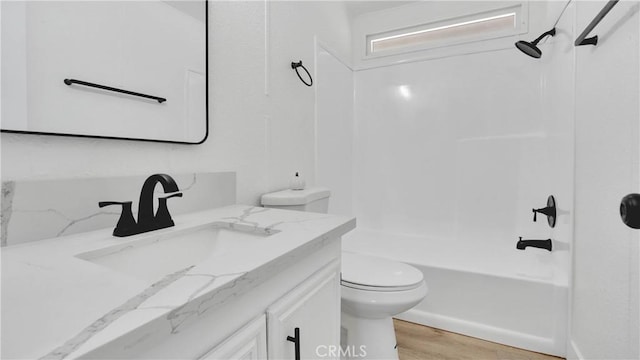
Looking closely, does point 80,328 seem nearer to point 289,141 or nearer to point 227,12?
point 227,12

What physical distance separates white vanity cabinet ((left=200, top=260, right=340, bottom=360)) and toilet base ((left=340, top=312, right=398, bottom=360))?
498 millimetres

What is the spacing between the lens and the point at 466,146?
2412 millimetres

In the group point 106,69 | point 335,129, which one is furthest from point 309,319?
point 335,129

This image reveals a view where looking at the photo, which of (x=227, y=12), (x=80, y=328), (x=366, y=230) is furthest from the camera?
(x=366, y=230)

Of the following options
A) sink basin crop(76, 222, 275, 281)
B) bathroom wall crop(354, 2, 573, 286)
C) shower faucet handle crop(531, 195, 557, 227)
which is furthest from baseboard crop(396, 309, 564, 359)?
sink basin crop(76, 222, 275, 281)

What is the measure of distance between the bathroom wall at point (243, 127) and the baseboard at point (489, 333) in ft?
3.58

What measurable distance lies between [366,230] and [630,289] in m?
1.96

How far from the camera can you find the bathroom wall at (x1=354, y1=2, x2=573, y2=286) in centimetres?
214

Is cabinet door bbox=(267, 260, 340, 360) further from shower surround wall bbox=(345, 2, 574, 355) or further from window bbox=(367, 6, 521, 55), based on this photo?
window bbox=(367, 6, 521, 55)

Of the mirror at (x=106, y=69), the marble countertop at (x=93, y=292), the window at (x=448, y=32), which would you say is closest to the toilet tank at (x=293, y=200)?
the mirror at (x=106, y=69)

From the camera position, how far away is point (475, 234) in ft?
7.77

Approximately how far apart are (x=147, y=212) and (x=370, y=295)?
35.7 inches

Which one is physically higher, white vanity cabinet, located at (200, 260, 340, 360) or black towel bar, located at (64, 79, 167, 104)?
black towel bar, located at (64, 79, 167, 104)

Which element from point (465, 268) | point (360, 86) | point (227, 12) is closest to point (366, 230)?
point (465, 268)
